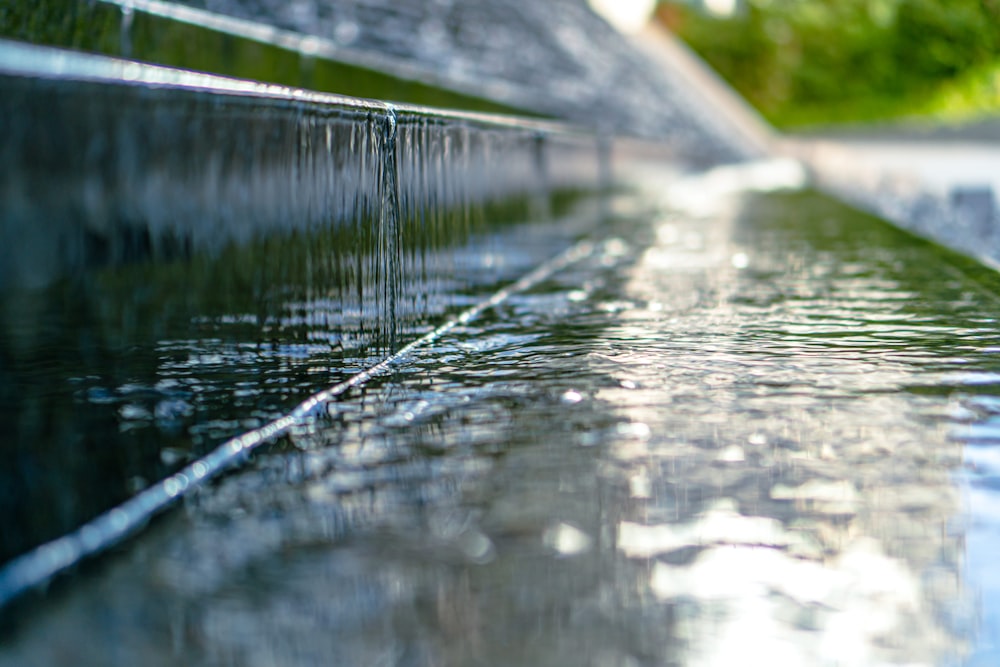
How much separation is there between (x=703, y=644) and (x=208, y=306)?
1501 millimetres

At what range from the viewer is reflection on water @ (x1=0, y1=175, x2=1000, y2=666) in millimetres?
1269

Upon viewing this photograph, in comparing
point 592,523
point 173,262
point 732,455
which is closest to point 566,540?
point 592,523

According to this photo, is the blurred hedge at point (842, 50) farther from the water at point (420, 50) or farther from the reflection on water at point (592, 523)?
the reflection on water at point (592, 523)

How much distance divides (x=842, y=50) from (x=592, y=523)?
4064cm

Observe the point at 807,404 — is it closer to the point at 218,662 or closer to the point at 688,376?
the point at 688,376

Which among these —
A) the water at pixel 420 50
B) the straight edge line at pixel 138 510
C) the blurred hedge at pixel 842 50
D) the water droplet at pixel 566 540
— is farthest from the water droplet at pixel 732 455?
the blurred hedge at pixel 842 50

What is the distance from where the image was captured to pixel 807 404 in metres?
2.33

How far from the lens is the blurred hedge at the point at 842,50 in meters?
30.5

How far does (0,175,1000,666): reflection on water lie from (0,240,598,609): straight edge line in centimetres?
4

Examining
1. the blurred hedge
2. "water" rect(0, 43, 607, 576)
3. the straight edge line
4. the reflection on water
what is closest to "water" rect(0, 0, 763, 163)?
"water" rect(0, 43, 607, 576)

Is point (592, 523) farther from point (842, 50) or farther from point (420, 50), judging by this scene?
point (842, 50)

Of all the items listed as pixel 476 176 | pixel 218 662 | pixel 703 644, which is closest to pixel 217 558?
pixel 218 662

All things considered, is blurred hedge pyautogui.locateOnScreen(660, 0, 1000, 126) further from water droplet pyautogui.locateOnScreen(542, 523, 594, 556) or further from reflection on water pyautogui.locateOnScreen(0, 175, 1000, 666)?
water droplet pyautogui.locateOnScreen(542, 523, 594, 556)

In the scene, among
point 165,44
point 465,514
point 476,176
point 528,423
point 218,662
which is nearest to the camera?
point 218,662
